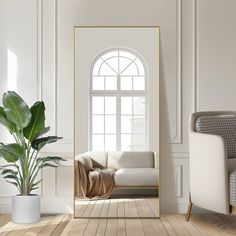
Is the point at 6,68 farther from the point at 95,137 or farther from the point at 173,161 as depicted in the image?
the point at 173,161

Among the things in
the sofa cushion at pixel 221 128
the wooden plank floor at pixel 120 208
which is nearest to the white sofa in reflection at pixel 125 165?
the wooden plank floor at pixel 120 208

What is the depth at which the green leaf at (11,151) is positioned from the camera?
374 centimetres

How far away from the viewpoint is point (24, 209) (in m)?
3.85

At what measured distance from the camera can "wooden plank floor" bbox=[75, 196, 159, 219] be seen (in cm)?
407

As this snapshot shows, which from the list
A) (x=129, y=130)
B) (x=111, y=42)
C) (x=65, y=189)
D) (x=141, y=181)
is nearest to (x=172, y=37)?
(x=111, y=42)

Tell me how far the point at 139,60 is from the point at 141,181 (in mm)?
1044

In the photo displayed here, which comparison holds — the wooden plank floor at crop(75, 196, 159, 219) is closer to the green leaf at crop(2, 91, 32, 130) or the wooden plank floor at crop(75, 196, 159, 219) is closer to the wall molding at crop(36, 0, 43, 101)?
the green leaf at crop(2, 91, 32, 130)

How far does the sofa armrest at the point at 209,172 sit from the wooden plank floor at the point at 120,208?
0.41 meters

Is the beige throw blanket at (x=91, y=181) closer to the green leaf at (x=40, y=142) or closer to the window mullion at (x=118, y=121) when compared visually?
the window mullion at (x=118, y=121)

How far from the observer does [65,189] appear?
433cm

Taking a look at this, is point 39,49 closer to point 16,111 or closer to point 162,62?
point 16,111

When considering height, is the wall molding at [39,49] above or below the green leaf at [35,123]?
above

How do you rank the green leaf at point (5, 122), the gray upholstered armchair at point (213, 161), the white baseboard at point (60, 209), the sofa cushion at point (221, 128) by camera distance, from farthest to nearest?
the white baseboard at point (60, 209)
the sofa cushion at point (221, 128)
the green leaf at point (5, 122)
the gray upholstered armchair at point (213, 161)

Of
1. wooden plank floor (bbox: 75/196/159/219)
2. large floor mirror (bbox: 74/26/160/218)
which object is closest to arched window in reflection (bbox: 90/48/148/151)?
large floor mirror (bbox: 74/26/160/218)
